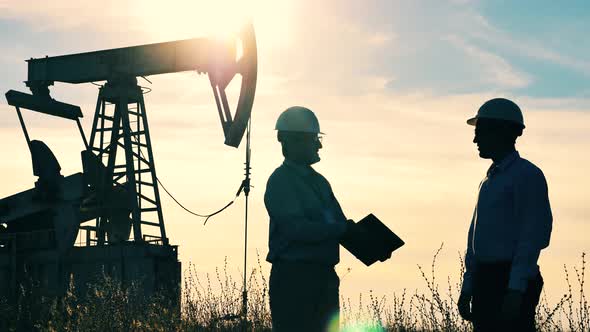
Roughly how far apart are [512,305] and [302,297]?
4.53 feet

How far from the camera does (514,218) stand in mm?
5652

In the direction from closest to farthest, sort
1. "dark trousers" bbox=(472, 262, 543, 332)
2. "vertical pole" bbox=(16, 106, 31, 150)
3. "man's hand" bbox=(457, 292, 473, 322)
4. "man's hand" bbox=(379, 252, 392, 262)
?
"dark trousers" bbox=(472, 262, 543, 332)
"man's hand" bbox=(457, 292, 473, 322)
"man's hand" bbox=(379, 252, 392, 262)
"vertical pole" bbox=(16, 106, 31, 150)

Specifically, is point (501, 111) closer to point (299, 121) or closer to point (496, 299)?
point (496, 299)

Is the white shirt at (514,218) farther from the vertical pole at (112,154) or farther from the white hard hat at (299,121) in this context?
the vertical pole at (112,154)

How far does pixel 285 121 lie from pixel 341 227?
843 millimetres

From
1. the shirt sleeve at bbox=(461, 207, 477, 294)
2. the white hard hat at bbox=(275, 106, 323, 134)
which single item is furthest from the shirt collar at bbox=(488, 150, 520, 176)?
the white hard hat at bbox=(275, 106, 323, 134)

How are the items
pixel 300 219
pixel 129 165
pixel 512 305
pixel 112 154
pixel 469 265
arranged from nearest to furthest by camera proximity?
1. pixel 512 305
2. pixel 300 219
3. pixel 469 265
4. pixel 129 165
5. pixel 112 154

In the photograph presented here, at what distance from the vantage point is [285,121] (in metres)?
6.25

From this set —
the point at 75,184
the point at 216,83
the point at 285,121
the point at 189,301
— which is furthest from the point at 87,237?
the point at 285,121

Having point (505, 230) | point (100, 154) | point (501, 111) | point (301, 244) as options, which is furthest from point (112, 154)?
point (505, 230)

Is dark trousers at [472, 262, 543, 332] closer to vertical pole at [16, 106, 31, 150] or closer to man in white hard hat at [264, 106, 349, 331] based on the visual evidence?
man in white hard hat at [264, 106, 349, 331]

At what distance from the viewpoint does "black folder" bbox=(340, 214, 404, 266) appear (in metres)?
6.22

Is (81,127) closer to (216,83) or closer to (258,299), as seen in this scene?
(216,83)

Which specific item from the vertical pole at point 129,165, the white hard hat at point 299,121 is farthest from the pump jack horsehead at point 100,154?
the white hard hat at point 299,121
